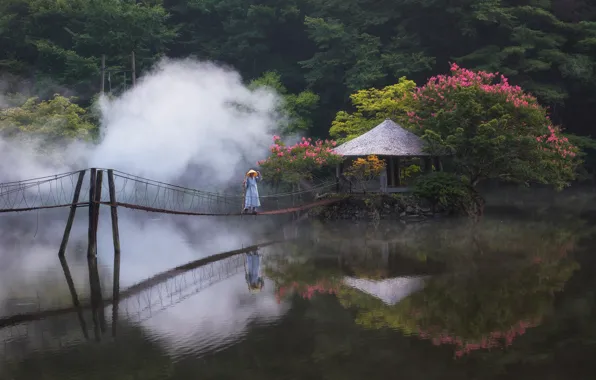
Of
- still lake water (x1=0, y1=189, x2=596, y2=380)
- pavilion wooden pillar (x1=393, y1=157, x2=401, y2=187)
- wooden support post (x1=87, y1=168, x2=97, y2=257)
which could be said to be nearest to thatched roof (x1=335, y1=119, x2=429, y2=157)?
pavilion wooden pillar (x1=393, y1=157, x2=401, y2=187)

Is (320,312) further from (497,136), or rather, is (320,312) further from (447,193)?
(497,136)

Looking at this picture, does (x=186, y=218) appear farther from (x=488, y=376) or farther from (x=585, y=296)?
(x=488, y=376)

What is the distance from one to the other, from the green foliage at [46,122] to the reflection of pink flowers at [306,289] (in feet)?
68.5

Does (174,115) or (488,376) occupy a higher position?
(174,115)

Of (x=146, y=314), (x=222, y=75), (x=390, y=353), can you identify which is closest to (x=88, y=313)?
(x=146, y=314)

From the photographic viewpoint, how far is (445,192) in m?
21.6

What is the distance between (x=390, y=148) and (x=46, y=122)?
15.5m

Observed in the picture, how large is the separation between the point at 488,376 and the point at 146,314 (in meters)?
5.07

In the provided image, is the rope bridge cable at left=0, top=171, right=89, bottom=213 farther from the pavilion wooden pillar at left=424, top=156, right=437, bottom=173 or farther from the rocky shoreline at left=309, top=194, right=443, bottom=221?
the pavilion wooden pillar at left=424, top=156, right=437, bottom=173

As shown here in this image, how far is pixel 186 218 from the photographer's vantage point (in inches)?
1045

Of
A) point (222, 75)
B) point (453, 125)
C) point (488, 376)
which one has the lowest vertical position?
point (488, 376)

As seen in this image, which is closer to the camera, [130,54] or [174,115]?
[174,115]

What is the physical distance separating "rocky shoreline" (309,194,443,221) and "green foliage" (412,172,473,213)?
313 mm

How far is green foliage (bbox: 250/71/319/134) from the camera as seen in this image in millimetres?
33969
